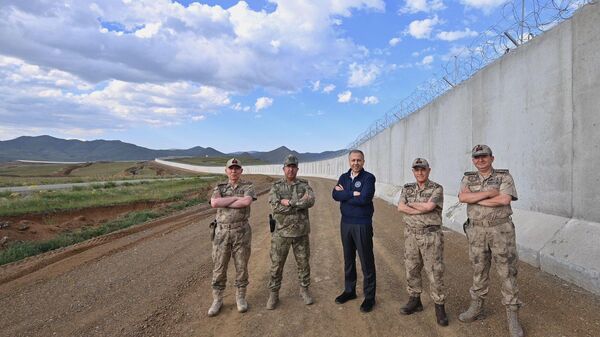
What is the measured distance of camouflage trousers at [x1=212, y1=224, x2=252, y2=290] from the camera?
4516mm

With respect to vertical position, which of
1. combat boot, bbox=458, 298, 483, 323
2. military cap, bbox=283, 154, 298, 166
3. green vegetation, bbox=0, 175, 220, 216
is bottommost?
green vegetation, bbox=0, 175, 220, 216

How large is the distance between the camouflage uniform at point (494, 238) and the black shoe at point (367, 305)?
1125 millimetres

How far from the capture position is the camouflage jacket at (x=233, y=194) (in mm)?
4570

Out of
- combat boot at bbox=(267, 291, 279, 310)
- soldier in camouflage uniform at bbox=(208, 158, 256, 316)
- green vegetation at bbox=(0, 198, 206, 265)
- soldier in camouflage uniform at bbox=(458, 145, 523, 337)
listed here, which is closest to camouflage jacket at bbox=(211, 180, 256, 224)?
soldier in camouflage uniform at bbox=(208, 158, 256, 316)

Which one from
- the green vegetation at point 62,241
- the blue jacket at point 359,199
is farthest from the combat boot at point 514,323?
the green vegetation at point 62,241

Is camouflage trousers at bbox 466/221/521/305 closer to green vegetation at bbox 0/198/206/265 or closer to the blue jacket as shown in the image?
the blue jacket

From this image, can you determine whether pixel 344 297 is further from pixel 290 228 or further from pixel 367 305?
pixel 290 228

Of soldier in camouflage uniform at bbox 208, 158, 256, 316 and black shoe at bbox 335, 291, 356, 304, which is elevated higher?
soldier in camouflage uniform at bbox 208, 158, 256, 316

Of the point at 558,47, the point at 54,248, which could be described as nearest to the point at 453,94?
the point at 558,47

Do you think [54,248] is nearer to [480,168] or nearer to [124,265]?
[124,265]

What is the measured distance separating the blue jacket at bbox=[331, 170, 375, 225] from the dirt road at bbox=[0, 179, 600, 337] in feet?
3.52

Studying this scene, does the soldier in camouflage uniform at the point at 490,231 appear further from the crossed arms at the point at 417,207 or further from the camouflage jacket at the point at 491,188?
the crossed arms at the point at 417,207

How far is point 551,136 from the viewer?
611 centimetres

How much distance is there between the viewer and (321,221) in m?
10.9
